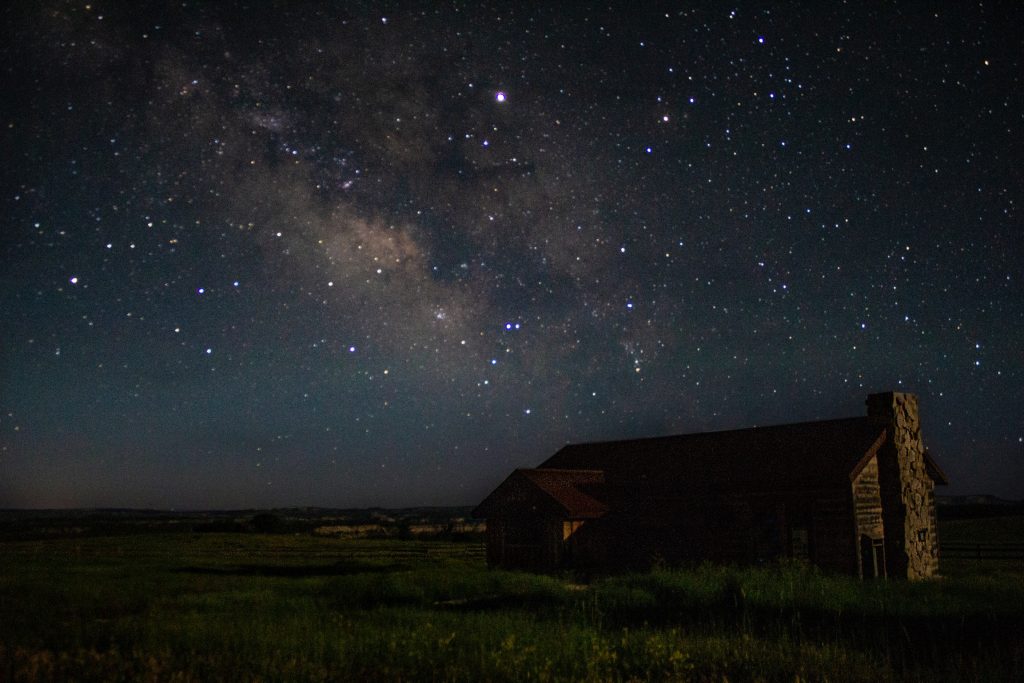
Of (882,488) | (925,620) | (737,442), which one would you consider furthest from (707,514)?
(925,620)

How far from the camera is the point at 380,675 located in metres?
9.66

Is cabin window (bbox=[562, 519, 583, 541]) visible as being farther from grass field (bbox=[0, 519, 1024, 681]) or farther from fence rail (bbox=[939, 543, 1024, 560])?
fence rail (bbox=[939, 543, 1024, 560])

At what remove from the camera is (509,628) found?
1328cm

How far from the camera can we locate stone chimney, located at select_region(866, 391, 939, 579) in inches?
1054

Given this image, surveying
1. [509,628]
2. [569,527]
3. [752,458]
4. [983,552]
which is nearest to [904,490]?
[752,458]

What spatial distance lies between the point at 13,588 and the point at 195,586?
5.19 metres

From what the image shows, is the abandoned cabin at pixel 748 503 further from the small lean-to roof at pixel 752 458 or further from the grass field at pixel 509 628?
the grass field at pixel 509 628

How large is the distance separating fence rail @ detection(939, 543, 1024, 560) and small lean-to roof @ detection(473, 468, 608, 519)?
58.5 feet

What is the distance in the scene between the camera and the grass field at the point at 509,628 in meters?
9.65

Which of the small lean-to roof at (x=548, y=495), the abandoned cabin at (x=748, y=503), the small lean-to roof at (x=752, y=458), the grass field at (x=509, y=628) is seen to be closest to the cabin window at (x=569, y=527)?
the abandoned cabin at (x=748, y=503)

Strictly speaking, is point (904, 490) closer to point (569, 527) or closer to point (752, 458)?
point (752, 458)

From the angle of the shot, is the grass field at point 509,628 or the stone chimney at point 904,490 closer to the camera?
the grass field at point 509,628

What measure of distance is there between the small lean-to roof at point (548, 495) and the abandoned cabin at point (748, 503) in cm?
5

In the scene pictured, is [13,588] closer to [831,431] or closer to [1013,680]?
[1013,680]
